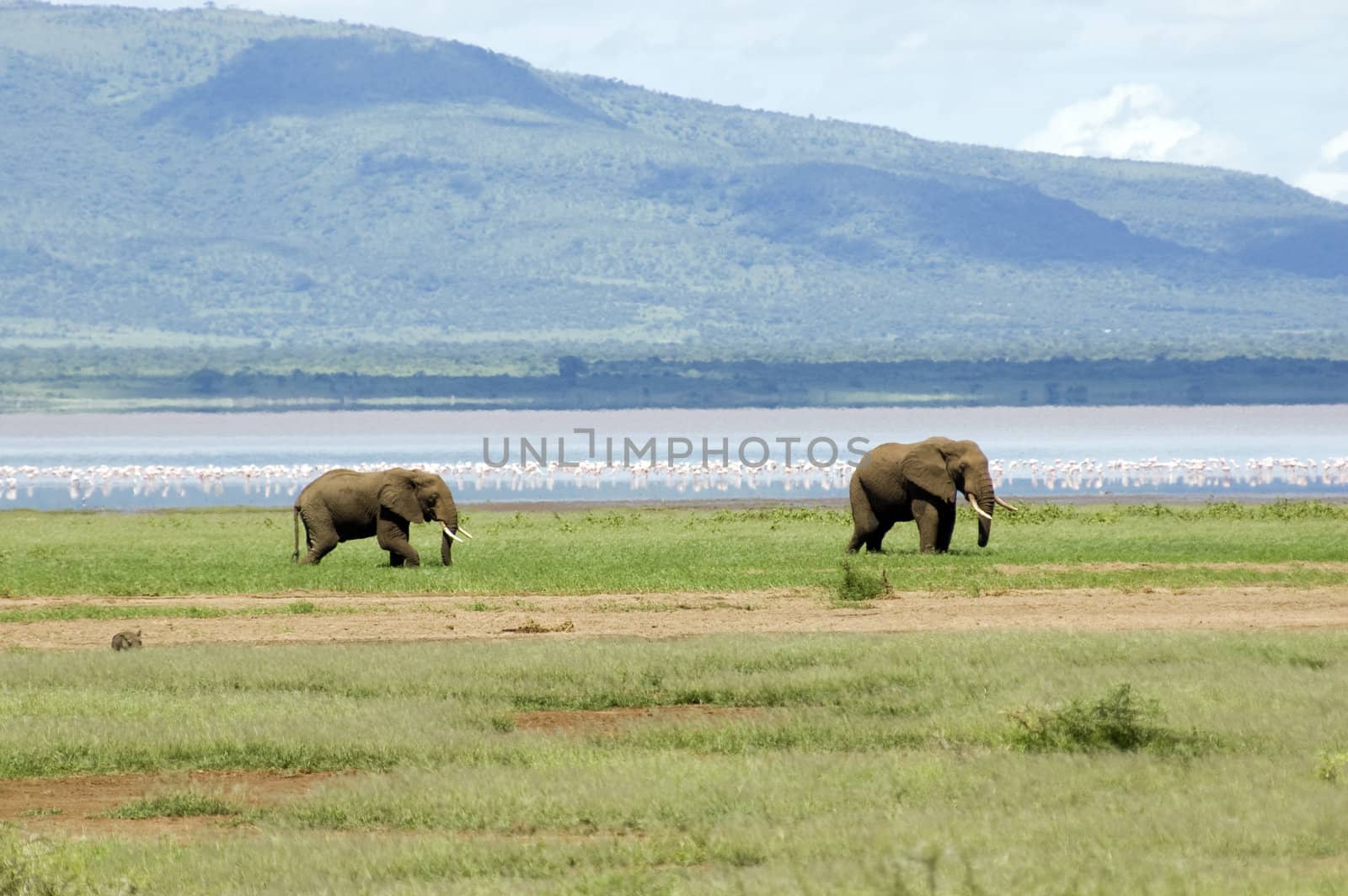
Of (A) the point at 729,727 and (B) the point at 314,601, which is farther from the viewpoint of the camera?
(B) the point at 314,601

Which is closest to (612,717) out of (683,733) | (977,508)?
(683,733)

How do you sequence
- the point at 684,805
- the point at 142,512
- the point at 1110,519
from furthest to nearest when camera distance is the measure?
the point at 142,512 < the point at 1110,519 < the point at 684,805

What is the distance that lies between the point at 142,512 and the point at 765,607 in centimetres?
3451

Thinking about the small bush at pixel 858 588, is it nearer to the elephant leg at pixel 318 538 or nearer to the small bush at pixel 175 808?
the elephant leg at pixel 318 538

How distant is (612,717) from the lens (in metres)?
18.5

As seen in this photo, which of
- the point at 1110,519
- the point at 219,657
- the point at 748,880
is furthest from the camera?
the point at 1110,519

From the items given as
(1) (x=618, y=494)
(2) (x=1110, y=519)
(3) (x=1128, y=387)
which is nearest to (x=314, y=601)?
(2) (x=1110, y=519)

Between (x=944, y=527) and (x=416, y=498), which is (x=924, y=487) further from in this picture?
(x=416, y=498)

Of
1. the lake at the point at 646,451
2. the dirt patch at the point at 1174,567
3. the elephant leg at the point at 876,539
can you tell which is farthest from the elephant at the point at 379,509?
the lake at the point at 646,451

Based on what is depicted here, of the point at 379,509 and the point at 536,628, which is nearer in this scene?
the point at 536,628

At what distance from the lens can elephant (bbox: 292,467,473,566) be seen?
34.2 meters

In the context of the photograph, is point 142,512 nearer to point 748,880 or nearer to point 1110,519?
point 1110,519

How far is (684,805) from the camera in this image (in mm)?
14070

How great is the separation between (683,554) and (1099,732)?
21271mm
